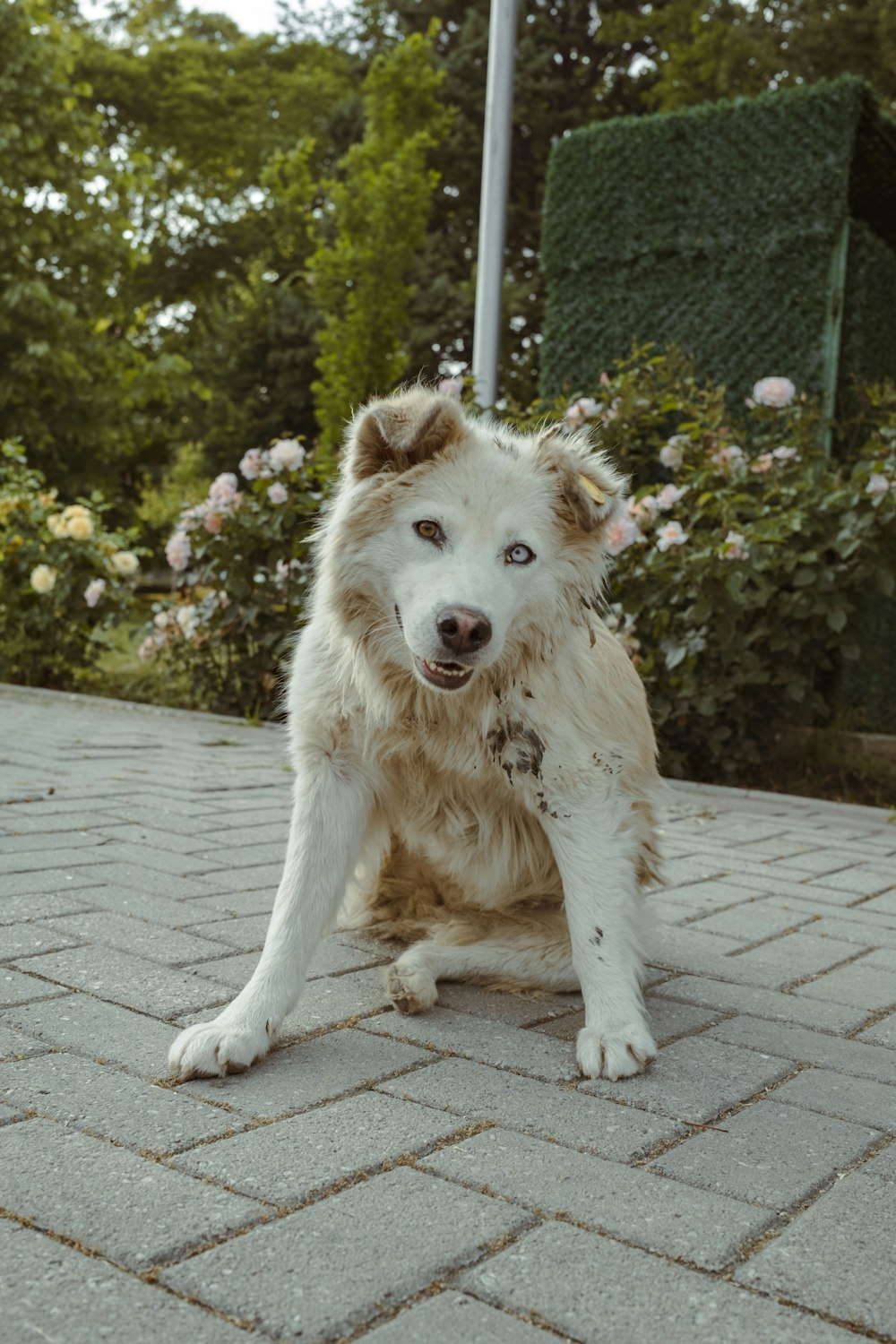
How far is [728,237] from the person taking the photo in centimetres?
838

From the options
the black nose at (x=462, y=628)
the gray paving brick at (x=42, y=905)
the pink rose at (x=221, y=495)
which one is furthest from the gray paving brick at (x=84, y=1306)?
the pink rose at (x=221, y=495)

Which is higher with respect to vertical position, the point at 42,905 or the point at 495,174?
the point at 495,174

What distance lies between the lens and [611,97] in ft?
78.8

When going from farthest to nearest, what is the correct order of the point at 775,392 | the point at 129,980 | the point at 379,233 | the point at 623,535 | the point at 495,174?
the point at 379,233
the point at 495,174
the point at 775,392
the point at 623,535
the point at 129,980

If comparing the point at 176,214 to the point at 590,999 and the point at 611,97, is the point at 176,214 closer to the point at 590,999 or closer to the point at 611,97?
the point at 611,97

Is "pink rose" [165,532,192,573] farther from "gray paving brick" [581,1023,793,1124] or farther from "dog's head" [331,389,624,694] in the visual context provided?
"gray paving brick" [581,1023,793,1124]

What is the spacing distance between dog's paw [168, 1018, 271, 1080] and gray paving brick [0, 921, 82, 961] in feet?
2.54

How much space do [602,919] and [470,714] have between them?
0.54m

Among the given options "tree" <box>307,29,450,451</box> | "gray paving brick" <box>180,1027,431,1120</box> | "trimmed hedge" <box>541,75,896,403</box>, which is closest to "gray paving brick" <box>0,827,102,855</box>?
"gray paving brick" <box>180,1027,431,1120</box>

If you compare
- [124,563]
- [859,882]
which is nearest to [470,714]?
[859,882]

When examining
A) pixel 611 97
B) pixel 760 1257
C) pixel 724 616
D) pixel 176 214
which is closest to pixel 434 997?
pixel 760 1257

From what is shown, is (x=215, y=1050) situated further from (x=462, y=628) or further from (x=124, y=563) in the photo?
(x=124, y=563)

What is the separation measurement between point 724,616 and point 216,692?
3622 millimetres

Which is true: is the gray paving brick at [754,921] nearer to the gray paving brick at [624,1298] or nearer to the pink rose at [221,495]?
the gray paving brick at [624,1298]
